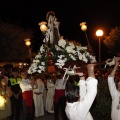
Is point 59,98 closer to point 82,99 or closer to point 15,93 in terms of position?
point 15,93

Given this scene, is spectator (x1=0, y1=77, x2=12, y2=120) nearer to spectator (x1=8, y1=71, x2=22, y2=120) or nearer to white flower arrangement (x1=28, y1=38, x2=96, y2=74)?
spectator (x1=8, y1=71, x2=22, y2=120)

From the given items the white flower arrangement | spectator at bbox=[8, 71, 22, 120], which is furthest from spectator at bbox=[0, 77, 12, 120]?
the white flower arrangement

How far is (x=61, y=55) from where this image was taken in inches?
255

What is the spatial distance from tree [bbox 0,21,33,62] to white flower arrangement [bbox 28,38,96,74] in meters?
28.2

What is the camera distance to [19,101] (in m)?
13.1

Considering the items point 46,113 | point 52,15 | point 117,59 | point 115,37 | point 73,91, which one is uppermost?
point 115,37

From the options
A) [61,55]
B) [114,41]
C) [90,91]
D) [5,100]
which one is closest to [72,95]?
[90,91]

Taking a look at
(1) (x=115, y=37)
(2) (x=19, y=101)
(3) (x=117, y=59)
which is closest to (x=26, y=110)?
(2) (x=19, y=101)

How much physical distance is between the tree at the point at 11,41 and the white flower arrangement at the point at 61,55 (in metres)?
28.2

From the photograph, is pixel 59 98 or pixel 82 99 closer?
pixel 82 99

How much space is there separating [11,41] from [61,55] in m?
29.9

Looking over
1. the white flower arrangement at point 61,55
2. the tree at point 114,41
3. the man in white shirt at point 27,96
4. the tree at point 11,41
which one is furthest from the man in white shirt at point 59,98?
the tree at point 11,41

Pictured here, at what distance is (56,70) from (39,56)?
33.8 inches

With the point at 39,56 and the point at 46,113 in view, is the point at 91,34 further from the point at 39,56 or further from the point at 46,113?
the point at 39,56
